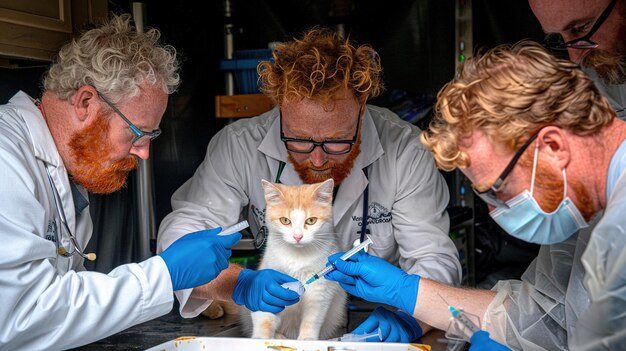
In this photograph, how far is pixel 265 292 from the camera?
1855 millimetres

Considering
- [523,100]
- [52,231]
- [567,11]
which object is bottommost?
[52,231]

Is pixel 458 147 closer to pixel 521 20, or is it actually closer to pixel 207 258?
pixel 207 258

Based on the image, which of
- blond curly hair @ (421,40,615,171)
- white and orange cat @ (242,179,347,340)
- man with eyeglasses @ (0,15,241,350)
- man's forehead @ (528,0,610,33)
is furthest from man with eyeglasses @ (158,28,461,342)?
blond curly hair @ (421,40,615,171)

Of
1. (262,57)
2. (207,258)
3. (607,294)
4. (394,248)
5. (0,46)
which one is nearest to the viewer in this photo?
(607,294)

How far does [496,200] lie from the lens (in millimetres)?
1413

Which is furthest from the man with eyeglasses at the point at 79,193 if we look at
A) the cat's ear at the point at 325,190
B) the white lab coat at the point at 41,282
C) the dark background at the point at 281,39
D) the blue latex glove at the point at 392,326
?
the dark background at the point at 281,39

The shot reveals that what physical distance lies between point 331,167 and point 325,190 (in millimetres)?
115

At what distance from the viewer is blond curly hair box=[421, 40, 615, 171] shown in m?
1.26

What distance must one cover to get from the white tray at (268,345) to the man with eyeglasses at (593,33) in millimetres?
1020

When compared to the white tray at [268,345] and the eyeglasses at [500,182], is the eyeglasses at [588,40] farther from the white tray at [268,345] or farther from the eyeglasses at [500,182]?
the white tray at [268,345]

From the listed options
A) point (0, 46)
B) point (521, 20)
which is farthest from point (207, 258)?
point (521, 20)

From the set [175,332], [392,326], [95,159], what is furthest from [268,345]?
[95,159]

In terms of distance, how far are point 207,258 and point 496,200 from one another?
78 centimetres

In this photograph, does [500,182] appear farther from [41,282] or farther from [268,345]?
[41,282]
